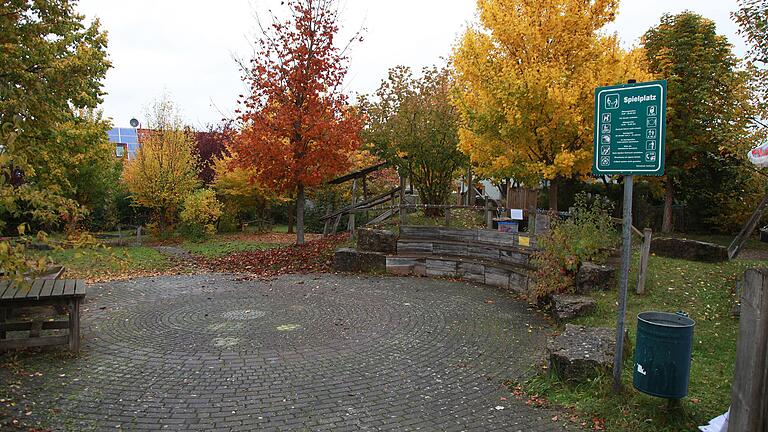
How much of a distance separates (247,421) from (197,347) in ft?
8.06

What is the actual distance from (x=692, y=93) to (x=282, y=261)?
15.6 m

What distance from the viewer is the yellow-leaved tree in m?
11.5

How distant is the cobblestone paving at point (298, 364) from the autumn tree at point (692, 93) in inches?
513

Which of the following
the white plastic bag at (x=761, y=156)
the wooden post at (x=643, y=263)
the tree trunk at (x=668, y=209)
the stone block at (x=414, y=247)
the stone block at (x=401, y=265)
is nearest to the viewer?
the white plastic bag at (x=761, y=156)

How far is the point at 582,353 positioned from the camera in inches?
203

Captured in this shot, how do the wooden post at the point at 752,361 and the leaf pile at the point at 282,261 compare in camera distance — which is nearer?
the wooden post at the point at 752,361

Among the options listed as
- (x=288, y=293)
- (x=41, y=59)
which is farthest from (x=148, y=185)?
(x=288, y=293)

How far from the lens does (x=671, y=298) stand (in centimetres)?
766

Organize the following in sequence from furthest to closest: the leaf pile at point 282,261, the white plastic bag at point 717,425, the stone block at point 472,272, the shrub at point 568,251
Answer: the leaf pile at point 282,261 → the stone block at point 472,272 → the shrub at point 568,251 → the white plastic bag at point 717,425

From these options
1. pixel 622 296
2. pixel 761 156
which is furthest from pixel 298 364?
pixel 761 156

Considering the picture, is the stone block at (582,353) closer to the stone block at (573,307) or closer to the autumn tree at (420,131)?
the stone block at (573,307)

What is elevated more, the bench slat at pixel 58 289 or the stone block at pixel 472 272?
the bench slat at pixel 58 289

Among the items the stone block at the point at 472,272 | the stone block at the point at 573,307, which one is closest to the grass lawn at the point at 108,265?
the stone block at the point at 472,272

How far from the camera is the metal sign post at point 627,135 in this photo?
4234 millimetres
